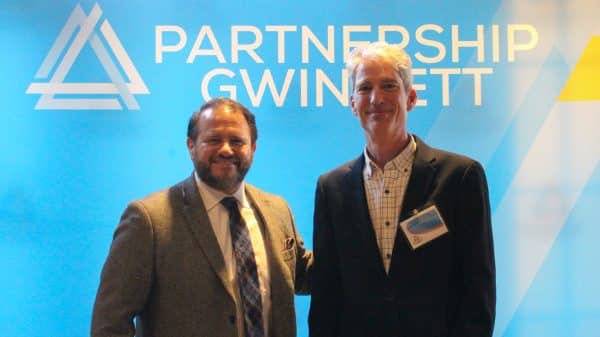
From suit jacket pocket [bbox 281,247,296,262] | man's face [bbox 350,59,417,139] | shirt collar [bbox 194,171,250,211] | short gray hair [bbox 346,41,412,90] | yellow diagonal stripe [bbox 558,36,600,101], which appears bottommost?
suit jacket pocket [bbox 281,247,296,262]

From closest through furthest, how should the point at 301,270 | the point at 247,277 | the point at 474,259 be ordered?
the point at 474,259 → the point at 247,277 → the point at 301,270

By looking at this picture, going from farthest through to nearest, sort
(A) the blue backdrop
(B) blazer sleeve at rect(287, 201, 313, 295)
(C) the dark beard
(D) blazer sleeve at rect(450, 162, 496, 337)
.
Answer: (A) the blue backdrop
(B) blazer sleeve at rect(287, 201, 313, 295)
(C) the dark beard
(D) blazer sleeve at rect(450, 162, 496, 337)

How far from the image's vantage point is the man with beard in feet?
6.74

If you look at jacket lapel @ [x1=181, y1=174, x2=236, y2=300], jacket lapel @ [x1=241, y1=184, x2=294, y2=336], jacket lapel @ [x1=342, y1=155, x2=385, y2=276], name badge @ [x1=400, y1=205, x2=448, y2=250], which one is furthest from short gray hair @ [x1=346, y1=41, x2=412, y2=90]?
jacket lapel @ [x1=181, y1=174, x2=236, y2=300]

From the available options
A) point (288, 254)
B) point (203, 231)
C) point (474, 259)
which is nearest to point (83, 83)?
point (203, 231)

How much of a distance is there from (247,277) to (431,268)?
72 cm

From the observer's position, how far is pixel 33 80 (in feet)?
9.91

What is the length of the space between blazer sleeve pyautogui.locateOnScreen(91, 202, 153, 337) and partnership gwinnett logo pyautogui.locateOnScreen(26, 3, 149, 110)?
1.16m

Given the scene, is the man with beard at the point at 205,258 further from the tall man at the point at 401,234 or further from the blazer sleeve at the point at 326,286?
the tall man at the point at 401,234

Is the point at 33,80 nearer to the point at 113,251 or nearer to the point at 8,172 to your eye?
the point at 8,172

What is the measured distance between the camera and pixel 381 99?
2.02m

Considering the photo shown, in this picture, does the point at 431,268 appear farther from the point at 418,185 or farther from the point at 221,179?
the point at 221,179

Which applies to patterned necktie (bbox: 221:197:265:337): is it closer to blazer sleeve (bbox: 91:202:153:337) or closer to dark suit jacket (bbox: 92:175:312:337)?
dark suit jacket (bbox: 92:175:312:337)

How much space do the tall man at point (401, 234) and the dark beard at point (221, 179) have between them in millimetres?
408
